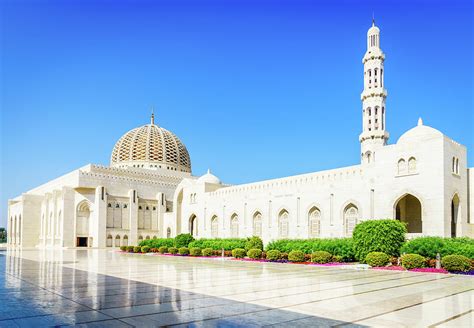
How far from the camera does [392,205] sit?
23.5m

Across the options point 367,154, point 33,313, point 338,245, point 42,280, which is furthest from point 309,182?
point 33,313

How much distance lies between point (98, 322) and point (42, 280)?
633cm

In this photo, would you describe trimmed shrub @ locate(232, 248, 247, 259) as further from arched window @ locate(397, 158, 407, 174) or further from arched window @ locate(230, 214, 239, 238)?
arched window @ locate(230, 214, 239, 238)

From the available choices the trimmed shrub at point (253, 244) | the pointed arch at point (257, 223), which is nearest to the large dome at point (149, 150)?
the pointed arch at point (257, 223)

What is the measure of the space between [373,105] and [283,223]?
11.0 metres

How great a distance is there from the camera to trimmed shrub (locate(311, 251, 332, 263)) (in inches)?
741

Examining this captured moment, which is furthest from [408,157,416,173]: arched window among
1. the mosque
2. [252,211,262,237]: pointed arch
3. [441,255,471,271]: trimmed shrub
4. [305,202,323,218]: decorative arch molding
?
[252,211,262,237]: pointed arch

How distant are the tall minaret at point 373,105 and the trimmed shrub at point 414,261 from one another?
16.1m

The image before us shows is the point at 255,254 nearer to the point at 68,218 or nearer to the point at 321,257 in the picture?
the point at 321,257

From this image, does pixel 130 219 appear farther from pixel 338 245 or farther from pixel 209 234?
pixel 338 245

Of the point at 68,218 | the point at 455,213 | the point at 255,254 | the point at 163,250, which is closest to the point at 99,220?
the point at 68,218

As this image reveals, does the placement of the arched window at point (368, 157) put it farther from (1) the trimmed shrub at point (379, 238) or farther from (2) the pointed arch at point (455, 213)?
(1) the trimmed shrub at point (379, 238)

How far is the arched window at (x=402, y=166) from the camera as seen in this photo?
76.2 feet

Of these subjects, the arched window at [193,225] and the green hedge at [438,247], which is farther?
the arched window at [193,225]
